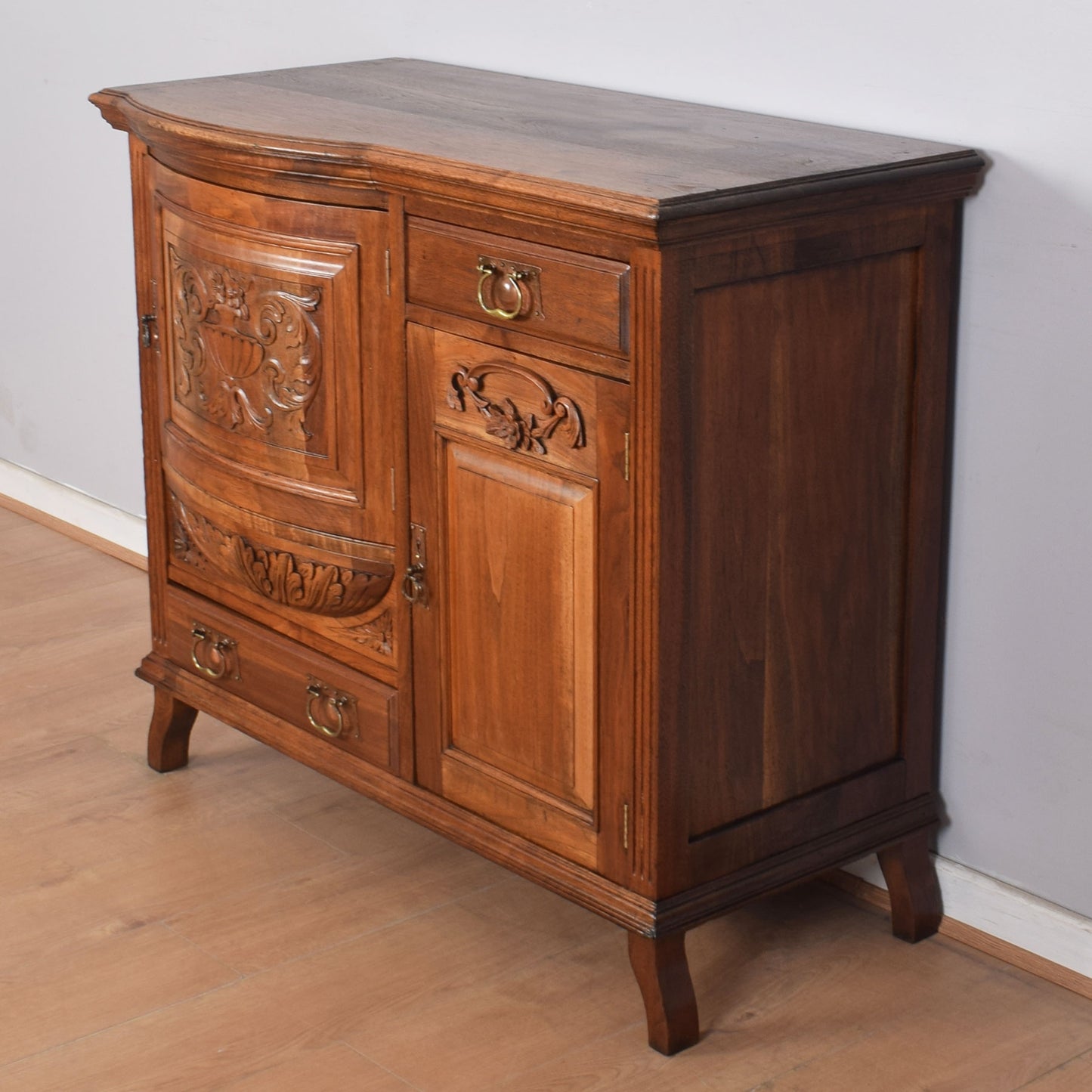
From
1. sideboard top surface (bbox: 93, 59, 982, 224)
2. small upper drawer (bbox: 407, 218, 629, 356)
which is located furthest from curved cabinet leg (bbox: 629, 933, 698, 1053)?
sideboard top surface (bbox: 93, 59, 982, 224)

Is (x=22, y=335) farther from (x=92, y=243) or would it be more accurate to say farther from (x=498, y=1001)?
(x=498, y=1001)

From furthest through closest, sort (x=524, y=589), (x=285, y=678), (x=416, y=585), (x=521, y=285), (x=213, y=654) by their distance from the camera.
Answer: (x=213, y=654) → (x=285, y=678) → (x=416, y=585) → (x=524, y=589) → (x=521, y=285)

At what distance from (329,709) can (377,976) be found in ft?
1.15

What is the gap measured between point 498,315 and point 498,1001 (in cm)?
82

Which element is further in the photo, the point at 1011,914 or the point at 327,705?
the point at 327,705

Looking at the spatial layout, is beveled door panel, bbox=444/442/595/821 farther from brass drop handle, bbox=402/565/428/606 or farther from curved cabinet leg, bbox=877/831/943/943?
curved cabinet leg, bbox=877/831/943/943

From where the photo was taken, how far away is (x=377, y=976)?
2.12 m

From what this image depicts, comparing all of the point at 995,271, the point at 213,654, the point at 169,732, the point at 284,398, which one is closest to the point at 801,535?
the point at 995,271

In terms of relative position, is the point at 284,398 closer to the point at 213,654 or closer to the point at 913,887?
the point at 213,654

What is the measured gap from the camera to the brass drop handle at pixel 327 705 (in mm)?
2236

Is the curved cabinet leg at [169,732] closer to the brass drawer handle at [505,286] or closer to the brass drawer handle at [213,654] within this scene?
the brass drawer handle at [213,654]

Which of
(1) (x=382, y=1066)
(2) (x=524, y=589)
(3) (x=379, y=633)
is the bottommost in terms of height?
(1) (x=382, y=1066)

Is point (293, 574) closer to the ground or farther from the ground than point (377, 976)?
farther from the ground

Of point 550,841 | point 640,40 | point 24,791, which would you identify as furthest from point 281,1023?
point 640,40
